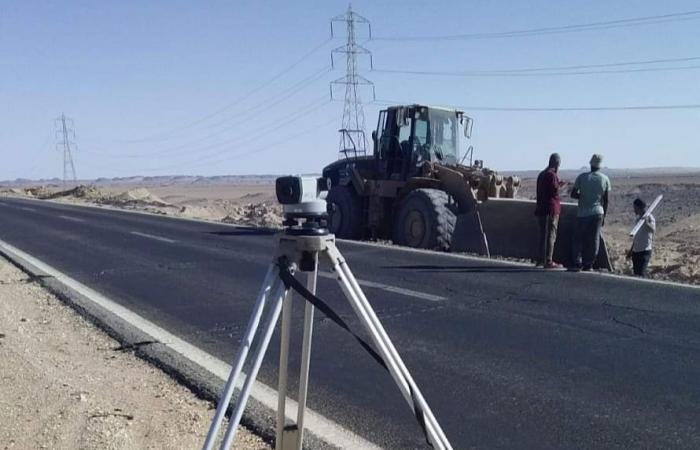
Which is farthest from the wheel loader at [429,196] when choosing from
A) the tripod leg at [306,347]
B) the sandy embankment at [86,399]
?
the tripod leg at [306,347]

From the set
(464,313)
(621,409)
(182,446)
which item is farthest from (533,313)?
(182,446)

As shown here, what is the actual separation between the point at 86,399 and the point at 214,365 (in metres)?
1.49

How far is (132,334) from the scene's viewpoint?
8500 millimetres

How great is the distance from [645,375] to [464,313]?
112 inches

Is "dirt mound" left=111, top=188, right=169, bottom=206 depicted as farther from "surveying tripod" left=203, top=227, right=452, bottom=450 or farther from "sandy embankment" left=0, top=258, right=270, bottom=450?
"surveying tripod" left=203, top=227, right=452, bottom=450

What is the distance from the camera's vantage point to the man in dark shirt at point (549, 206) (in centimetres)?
1288

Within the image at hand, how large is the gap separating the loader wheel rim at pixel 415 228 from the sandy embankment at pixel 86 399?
9390 mm

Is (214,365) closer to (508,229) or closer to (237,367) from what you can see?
(237,367)

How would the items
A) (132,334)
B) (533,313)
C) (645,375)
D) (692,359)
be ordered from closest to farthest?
(645,375)
(692,359)
(132,334)
(533,313)

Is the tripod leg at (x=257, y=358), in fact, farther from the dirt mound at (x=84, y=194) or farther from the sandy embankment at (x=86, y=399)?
the dirt mound at (x=84, y=194)

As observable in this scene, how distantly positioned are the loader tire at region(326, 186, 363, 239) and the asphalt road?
4.77 metres

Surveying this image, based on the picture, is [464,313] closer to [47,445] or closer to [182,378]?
[182,378]

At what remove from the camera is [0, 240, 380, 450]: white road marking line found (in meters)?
5.34

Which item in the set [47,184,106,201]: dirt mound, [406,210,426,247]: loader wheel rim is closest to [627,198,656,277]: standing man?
[406,210,426,247]: loader wheel rim
